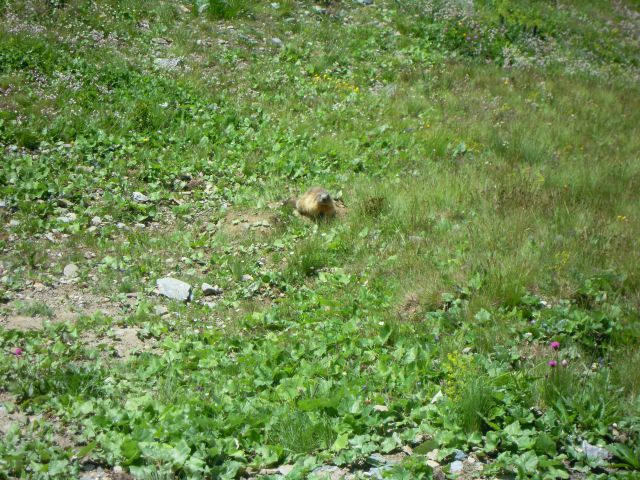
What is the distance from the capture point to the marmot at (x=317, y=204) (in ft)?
26.7

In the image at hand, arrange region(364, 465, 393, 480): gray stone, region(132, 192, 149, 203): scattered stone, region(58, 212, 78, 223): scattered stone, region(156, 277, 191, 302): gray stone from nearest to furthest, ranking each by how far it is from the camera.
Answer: region(364, 465, 393, 480): gray stone < region(156, 277, 191, 302): gray stone < region(58, 212, 78, 223): scattered stone < region(132, 192, 149, 203): scattered stone

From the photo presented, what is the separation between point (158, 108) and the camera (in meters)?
10.5

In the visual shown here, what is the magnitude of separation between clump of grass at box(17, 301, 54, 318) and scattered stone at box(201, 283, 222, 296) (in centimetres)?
155

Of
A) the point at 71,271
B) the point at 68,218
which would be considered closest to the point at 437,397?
the point at 71,271

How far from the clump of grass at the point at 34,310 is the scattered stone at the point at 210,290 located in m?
1.55

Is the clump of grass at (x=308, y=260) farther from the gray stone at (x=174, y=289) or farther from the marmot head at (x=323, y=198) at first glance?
the gray stone at (x=174, y=289)

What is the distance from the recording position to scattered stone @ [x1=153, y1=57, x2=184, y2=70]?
464 inches

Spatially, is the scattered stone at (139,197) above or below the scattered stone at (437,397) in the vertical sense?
below

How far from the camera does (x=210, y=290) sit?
6996 millimetres

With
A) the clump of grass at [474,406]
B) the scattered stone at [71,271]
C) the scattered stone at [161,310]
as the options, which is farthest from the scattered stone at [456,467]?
the scattered stone at [71,271]

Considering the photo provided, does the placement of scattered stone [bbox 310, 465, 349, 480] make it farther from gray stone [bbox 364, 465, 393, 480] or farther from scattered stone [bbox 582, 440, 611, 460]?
scattered stone [bbox 582, 440, 611, 460]

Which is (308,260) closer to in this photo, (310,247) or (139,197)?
(310,247)

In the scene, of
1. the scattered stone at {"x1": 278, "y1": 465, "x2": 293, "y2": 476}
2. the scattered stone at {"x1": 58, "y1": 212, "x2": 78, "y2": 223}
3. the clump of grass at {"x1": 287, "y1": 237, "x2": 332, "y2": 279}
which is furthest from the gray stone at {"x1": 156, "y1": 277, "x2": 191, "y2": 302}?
the scattered stone at {"x1": 278, "y1": 465, "x2": 293, "y2": 476}

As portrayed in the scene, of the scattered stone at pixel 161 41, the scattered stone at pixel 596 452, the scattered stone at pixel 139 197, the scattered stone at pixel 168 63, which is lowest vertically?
the scattered stone at pixel 139 197
